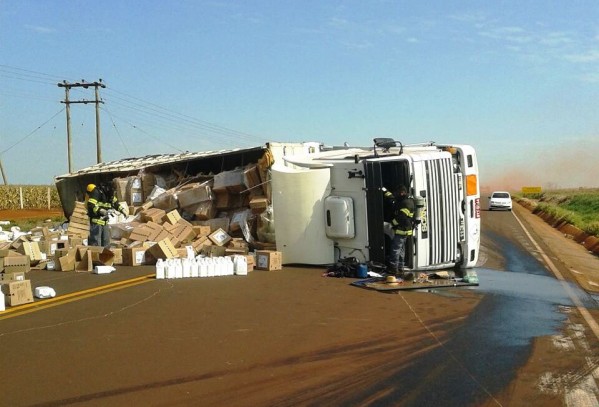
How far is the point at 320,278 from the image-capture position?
11008 millimetres

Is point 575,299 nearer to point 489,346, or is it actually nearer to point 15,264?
point 489,346

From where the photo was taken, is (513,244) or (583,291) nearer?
(583,291)

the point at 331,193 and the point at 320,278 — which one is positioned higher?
the point at 331,193

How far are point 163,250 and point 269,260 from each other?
8.23 feet

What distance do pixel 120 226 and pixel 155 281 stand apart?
5589 mm

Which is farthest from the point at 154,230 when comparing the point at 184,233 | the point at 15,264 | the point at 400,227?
the point at 400,227

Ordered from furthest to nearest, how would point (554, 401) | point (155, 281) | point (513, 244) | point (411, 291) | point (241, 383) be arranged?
point (513, 244) < point (155, 281) < point (411, 291) < point (241, 383) < point (554, 401)

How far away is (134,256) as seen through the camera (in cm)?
1301

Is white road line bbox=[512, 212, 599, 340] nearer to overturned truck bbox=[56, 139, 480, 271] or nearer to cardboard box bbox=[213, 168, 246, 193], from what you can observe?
overturned truck bbox=[56, 139, 480, 271]

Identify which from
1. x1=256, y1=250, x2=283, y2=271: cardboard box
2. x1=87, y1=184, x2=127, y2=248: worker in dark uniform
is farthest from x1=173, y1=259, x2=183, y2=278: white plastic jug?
x1=87, y1=184, x2=127, y2=248: worker in dark uniform

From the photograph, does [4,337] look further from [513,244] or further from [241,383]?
[513,244]

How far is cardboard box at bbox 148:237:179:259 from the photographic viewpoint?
12.8 metres

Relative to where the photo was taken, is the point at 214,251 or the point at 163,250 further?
the point at 214,251

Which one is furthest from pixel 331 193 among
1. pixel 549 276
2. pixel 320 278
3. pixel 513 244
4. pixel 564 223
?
pixel 564 223
